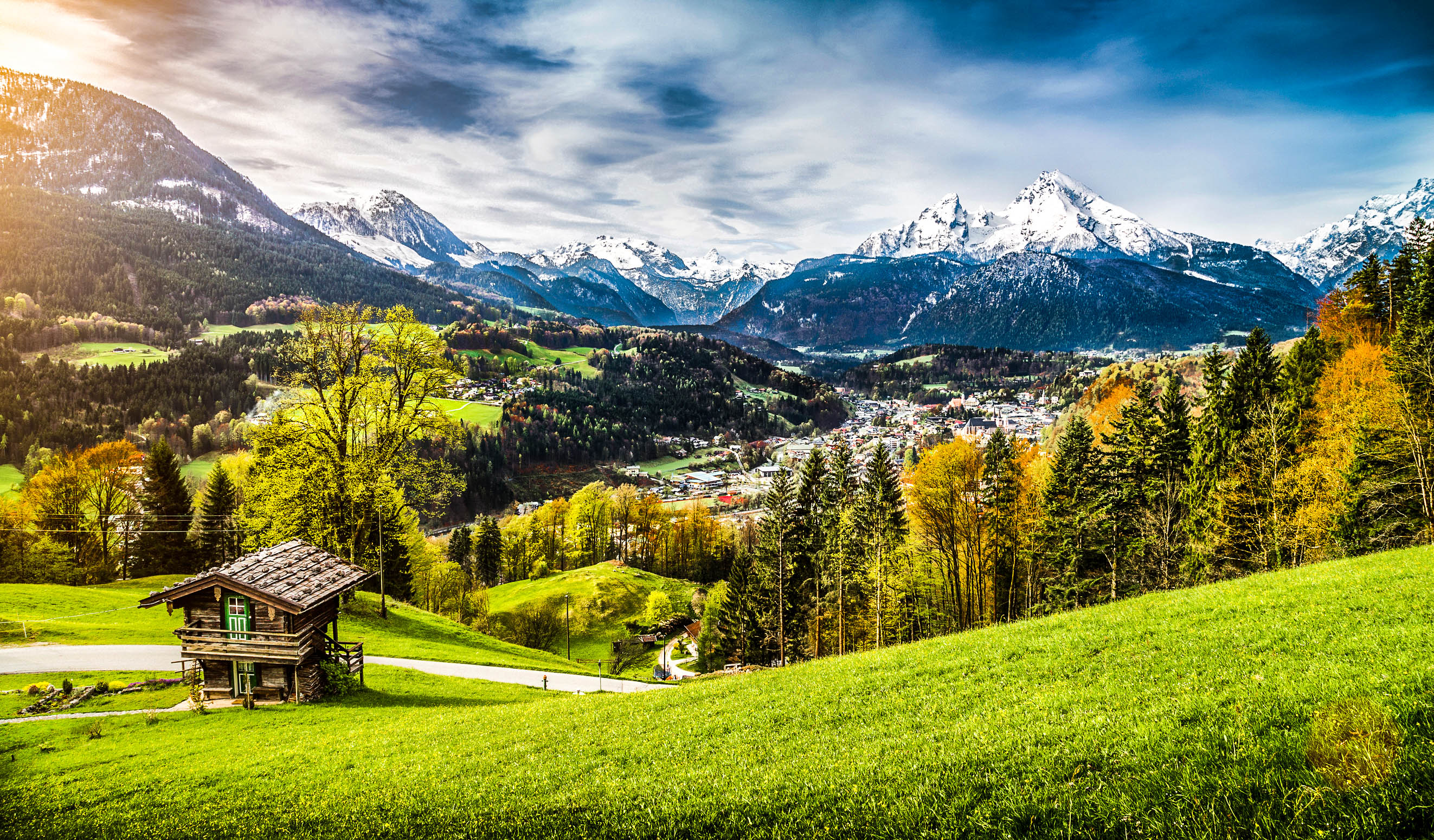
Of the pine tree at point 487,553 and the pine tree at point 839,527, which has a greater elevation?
the pine tree at point 839,527

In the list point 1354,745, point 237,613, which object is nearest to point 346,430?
point 237,613

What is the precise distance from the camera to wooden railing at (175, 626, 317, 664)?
2409 centimetres

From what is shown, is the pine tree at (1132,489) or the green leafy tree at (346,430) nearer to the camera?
the green leafy tree at (346,430)

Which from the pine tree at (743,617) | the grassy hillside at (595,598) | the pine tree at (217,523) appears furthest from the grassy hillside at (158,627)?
the grassy hillside at (595,598)

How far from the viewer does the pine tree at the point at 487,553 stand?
92.2 meters

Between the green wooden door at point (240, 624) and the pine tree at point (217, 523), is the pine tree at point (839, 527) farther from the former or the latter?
the pine tree at point (217, 523)

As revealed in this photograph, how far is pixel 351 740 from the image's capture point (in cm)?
1786

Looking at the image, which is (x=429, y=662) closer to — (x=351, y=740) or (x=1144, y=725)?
(x=351, y=740)

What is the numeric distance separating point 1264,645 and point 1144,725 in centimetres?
655

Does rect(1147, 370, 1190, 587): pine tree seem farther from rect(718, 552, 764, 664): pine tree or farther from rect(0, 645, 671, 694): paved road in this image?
rect(0, 645, 671, 694): paved road

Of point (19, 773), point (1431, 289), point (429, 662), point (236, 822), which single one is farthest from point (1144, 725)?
point (1431, 289)

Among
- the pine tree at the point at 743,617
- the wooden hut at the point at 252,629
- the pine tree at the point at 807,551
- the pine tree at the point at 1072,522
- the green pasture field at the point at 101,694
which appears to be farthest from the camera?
the pine tree at the point at 743,617

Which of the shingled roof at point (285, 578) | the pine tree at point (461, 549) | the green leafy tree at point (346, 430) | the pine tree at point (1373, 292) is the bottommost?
the pine tree at point (461, 549)

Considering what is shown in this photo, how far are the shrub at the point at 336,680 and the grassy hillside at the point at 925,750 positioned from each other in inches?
172
